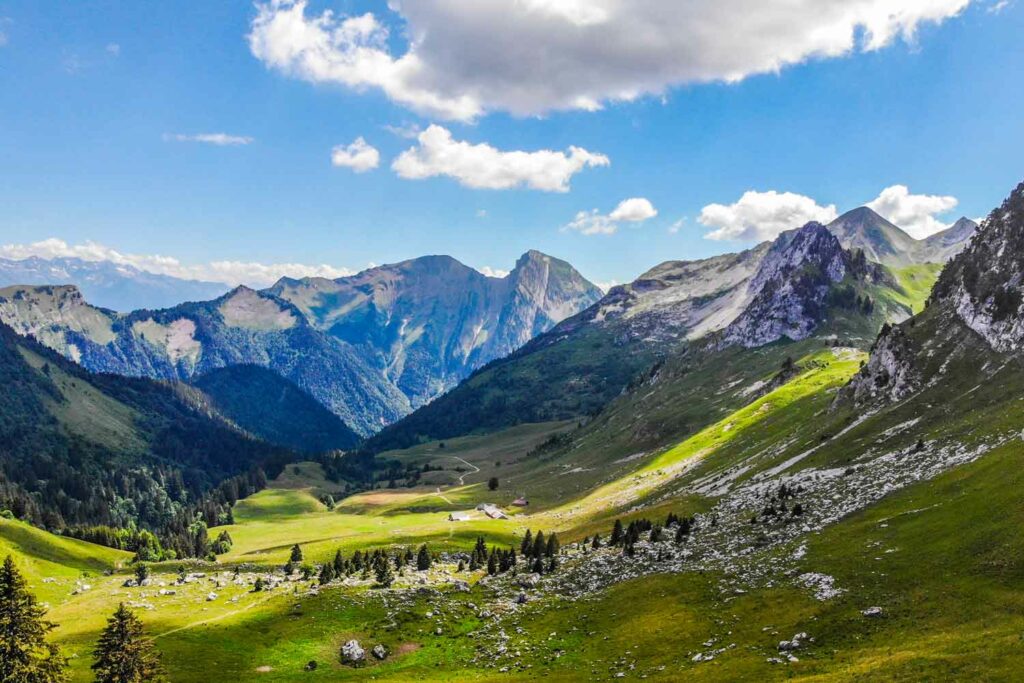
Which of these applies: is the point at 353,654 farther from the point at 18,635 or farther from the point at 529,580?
the point at 18,635

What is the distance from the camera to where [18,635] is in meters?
48.1

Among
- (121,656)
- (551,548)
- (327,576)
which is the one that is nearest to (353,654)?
(121,656)

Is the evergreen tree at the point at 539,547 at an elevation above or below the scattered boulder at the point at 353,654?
above

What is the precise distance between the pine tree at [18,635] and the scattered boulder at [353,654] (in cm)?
2833

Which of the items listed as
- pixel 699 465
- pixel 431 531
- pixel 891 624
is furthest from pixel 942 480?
pixel 431 531

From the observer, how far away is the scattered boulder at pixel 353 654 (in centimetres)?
7062

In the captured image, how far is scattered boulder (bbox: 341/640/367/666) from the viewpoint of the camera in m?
70.6

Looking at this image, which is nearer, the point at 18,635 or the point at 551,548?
the point at 18,635

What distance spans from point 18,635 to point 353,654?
32.4m

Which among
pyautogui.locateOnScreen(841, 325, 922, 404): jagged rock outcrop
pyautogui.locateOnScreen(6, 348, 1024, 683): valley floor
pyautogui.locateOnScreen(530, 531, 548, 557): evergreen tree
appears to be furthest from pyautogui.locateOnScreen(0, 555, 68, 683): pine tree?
pyautogui.locateOnScreen(841, 325, 922, 404): jagged rock outcrop

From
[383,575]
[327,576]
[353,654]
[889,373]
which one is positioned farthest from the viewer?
[889,373]

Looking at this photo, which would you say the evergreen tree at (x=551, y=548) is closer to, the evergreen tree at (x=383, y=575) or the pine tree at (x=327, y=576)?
the evergreen tree at (x=383, y=575)

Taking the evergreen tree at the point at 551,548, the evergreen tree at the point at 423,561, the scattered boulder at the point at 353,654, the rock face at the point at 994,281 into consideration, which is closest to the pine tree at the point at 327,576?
the evergreen tree at the point at 423,561

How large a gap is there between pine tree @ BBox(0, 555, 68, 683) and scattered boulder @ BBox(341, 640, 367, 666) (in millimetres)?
28326
